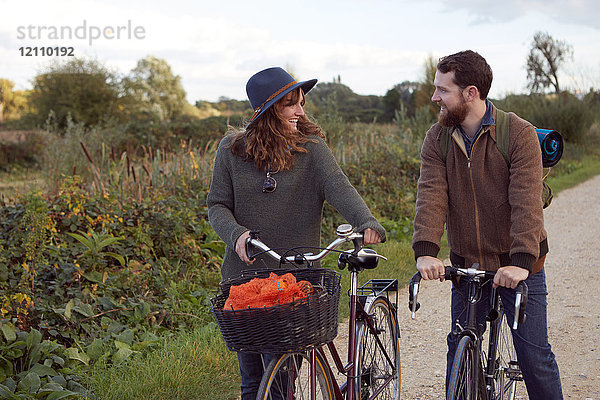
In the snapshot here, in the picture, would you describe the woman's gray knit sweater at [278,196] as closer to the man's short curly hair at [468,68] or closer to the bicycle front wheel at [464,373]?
the man's short curly hair at [468,68]

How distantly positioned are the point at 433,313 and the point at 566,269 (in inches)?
107

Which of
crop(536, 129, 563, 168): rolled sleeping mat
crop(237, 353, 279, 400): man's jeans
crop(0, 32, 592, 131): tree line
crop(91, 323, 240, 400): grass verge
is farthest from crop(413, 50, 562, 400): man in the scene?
crop(0, 32, 592, 131): tree line

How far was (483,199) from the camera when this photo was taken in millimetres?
2885

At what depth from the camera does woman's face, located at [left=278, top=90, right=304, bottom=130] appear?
306 centimetres

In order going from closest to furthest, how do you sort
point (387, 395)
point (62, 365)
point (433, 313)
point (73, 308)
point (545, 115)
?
point (387, 395) < point (62, 365) < point (73, 308) < point (433, 313) < point (545, 115)

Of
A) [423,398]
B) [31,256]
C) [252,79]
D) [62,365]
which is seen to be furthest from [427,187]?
[31,256]

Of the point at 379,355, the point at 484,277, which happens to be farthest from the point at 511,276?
the point at 379,355

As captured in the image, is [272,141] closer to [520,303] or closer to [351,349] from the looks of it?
[351,349]

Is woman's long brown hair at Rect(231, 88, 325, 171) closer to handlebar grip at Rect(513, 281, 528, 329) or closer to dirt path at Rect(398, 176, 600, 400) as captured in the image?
handlebar grip at Rect(513, 281, 528, 329)

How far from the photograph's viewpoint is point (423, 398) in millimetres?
4145

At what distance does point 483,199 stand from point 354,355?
0.97 metres

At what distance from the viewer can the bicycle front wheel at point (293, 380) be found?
2.42 metres

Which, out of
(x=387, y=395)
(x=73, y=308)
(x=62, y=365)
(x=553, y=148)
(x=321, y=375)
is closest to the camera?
(x=321, y=375)

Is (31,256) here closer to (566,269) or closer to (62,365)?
(62,365)
